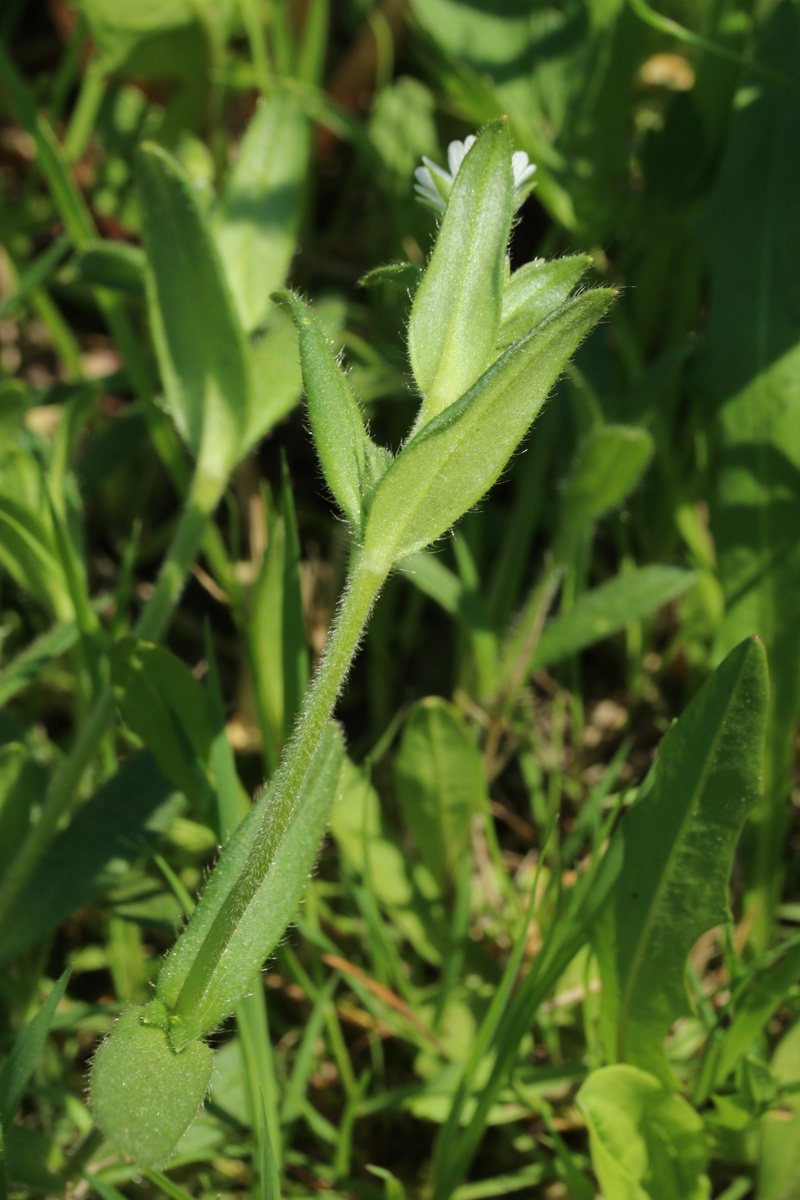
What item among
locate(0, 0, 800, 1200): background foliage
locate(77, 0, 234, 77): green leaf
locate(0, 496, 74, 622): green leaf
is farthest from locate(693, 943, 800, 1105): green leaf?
locate(77, 0, 234, 77): green leaf

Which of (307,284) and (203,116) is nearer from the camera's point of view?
(203,116)

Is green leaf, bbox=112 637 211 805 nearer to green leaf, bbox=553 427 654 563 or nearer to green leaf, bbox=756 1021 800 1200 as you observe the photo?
green leaf, bbox=553 427 654 563

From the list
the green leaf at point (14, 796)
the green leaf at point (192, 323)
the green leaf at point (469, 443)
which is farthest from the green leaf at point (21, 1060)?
the green leaf at point (192, 323)

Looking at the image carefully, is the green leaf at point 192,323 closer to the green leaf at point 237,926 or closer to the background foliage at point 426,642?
the background foliage at point 426,642

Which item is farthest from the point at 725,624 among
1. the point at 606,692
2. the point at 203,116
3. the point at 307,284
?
the point at 203,116

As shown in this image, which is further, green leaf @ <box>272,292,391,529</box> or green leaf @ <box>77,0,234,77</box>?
green leaf @ <box>77,0,234,77</box>

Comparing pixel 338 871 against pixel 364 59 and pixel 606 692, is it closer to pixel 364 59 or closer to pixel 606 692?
pixel 606 692

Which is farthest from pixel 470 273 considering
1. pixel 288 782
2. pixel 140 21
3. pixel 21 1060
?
pixel 140 21

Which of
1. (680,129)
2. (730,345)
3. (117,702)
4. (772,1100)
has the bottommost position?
(772,1100)
